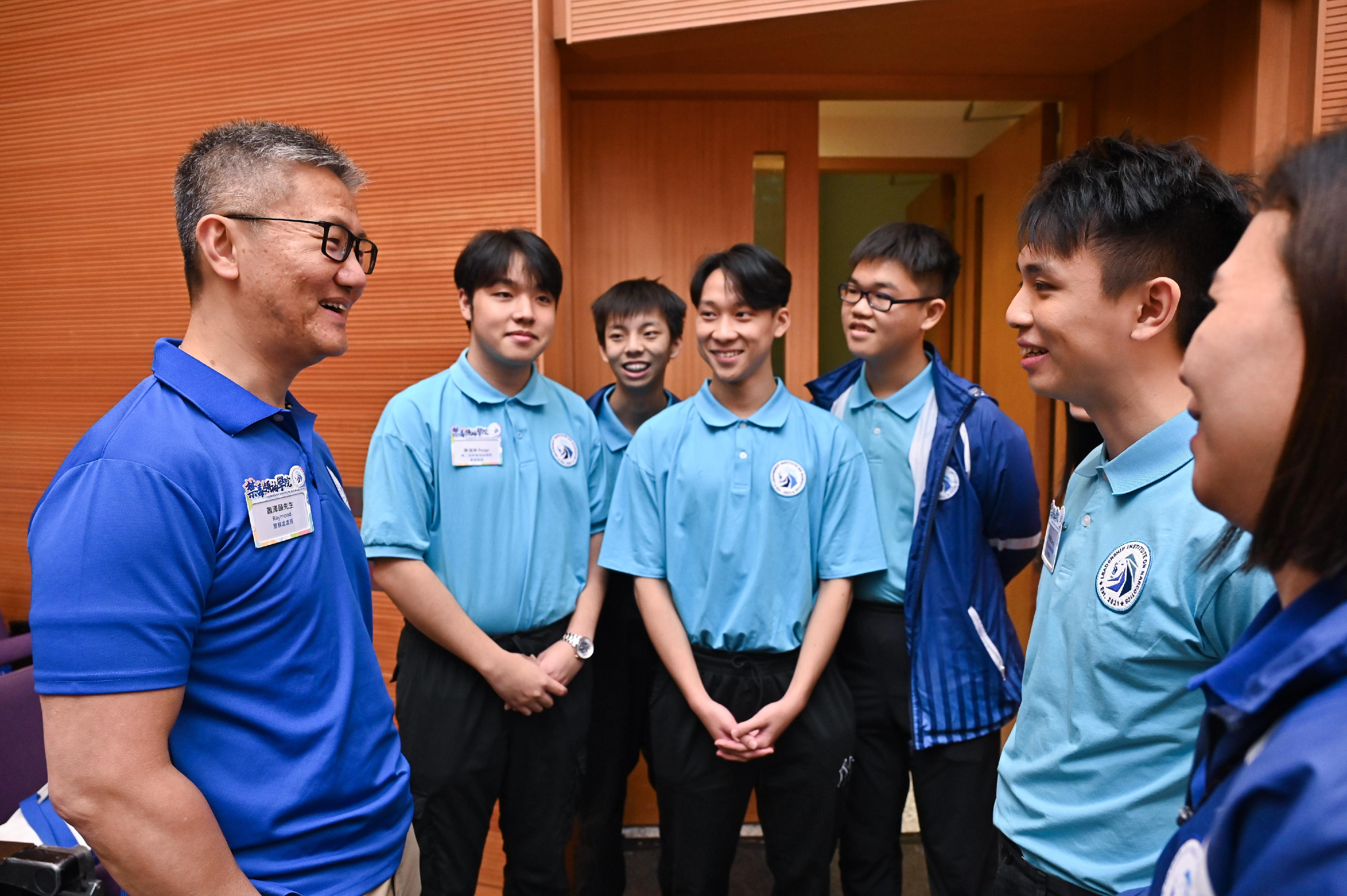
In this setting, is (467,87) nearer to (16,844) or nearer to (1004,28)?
(1004,28)

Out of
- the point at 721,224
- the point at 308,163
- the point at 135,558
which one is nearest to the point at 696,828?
the point at 135,558

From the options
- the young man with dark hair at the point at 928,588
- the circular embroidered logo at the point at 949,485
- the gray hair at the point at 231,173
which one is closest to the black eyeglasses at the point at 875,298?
the young man with dark hair at the point at 928,588

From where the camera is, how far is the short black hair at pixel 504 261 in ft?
7.26

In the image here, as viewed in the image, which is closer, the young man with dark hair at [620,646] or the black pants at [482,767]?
the black pants at [482,767]

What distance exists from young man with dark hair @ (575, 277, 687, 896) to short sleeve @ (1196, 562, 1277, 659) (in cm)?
158

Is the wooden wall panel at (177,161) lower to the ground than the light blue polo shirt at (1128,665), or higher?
higher

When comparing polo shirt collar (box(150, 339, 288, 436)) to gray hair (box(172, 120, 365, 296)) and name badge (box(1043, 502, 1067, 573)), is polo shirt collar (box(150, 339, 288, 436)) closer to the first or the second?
gray hair (box(172, 120, 365, 296))

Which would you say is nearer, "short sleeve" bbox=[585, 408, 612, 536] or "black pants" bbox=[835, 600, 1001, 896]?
"black pants" bbox=[835, 600, 1001, 896]

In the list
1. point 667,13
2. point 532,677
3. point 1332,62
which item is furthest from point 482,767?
point 1332,62

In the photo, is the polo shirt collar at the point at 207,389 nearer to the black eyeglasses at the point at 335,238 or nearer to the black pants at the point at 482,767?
the black eyeglasses at the point at 335,238

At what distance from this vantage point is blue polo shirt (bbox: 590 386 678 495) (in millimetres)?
2537

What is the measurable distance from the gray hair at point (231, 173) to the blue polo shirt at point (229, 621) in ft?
0.71

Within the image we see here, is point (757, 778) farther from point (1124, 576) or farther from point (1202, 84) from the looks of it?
point (1202, 84)

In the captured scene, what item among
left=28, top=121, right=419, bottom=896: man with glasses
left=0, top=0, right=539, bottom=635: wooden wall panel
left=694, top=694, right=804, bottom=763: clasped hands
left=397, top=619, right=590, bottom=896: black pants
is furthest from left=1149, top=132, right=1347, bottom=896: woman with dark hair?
left=0, top=0, right=539, bottom=635: wooden wall panel
